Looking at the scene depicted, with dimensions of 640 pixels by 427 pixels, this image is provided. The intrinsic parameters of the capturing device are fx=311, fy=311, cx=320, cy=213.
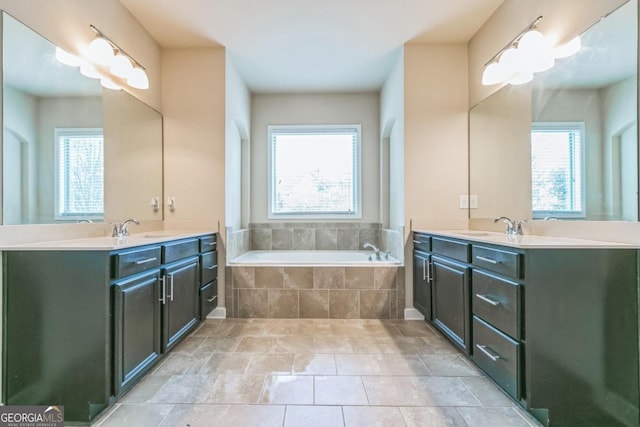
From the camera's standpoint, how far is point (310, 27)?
8.90 feet

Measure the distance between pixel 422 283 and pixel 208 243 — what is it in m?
1.95

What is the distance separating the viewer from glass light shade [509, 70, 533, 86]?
7.30 feet

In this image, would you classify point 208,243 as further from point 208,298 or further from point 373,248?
point 373,248

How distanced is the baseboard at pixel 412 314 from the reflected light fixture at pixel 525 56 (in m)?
2.10

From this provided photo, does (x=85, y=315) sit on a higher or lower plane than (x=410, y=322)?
higher

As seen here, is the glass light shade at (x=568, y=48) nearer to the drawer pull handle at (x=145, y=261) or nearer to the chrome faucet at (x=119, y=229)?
the drawer pull handle at (x=145, y=261)

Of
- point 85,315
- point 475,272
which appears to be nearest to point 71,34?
point 85,315

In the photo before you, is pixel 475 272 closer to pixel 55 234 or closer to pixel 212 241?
pixel 212 241

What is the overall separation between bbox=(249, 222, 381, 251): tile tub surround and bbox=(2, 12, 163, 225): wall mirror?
64.4 inches

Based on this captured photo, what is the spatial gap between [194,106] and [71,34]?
3.69 feet

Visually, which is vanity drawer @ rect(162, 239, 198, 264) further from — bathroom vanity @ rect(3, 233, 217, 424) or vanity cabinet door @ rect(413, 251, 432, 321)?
vanity cabinet door @ rect(413, 251, 432, 321)

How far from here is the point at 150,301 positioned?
6.17 ft

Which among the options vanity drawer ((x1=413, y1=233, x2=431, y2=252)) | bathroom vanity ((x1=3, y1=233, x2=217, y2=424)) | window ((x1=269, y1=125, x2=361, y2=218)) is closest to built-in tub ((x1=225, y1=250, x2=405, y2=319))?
vanity drawer ((x1=413, y1=233, x2=431, y2=252))

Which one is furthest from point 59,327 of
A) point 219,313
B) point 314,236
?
point 314,236
